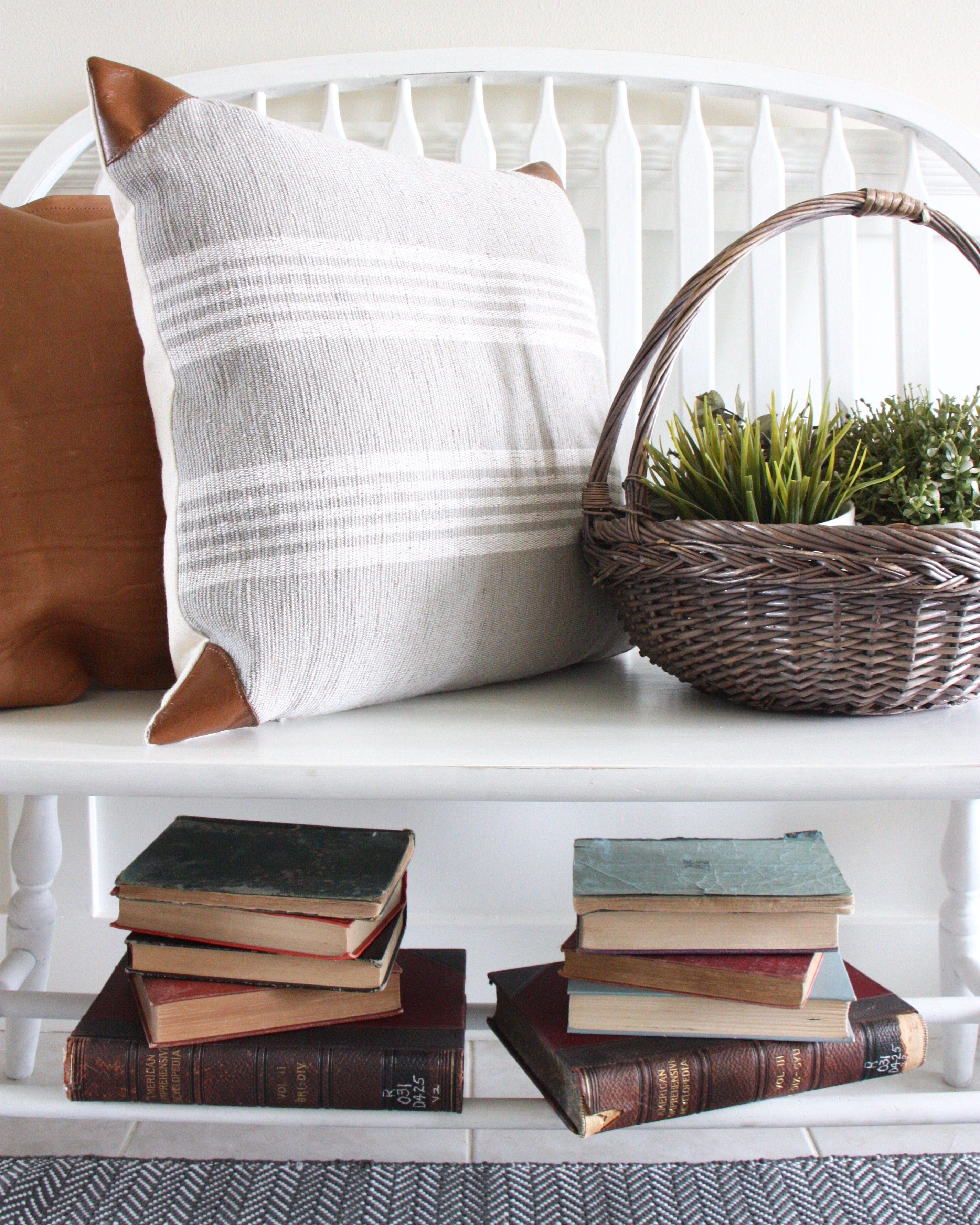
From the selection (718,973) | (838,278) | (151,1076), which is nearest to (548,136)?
(838,278)

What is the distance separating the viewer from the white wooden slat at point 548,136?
105 cm

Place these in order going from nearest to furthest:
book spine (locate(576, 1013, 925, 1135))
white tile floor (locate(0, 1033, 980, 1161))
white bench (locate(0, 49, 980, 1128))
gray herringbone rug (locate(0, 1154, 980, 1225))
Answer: white bench (locate(0, 49, 980, 1128)) < book spine (locate(576, 1013, 925, 1135)) < gray herringbone rug (locate(0, 1154, 980, 1225)) < white tile floor (locate(0, 1033, 980, 1161))

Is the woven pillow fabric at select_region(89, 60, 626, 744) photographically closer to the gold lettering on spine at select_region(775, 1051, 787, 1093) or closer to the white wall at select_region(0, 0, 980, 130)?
the gold lettering on spine at select_region(775, 1051, 787, 1093)

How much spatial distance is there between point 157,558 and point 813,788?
0.46 meters

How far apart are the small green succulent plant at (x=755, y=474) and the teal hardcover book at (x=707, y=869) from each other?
252mm

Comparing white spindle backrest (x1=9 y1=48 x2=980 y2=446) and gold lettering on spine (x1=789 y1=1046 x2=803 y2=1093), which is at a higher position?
white spindle backrest (x1=9 y1=48 x2=980 y2=446)

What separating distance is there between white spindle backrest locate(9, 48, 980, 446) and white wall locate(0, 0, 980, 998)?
68 millimetres

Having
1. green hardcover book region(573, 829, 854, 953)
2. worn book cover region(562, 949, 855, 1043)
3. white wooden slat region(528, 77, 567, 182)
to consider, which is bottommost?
worn book cover region(562, 949, 855, 1043)

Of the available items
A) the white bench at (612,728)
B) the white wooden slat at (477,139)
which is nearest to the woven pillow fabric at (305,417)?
the white bench at (612,728)

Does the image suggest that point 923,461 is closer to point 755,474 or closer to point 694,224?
point 755,474

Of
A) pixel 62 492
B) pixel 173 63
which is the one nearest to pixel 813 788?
pixel 62 492

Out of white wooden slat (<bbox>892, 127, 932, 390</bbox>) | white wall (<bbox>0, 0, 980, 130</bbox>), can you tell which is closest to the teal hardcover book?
white wooden slat (<bbox>892, 127, 932, 390</bbox>)

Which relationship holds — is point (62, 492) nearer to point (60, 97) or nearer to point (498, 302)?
point (498, 302)

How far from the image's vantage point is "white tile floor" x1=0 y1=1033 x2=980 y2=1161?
0.92 meters
